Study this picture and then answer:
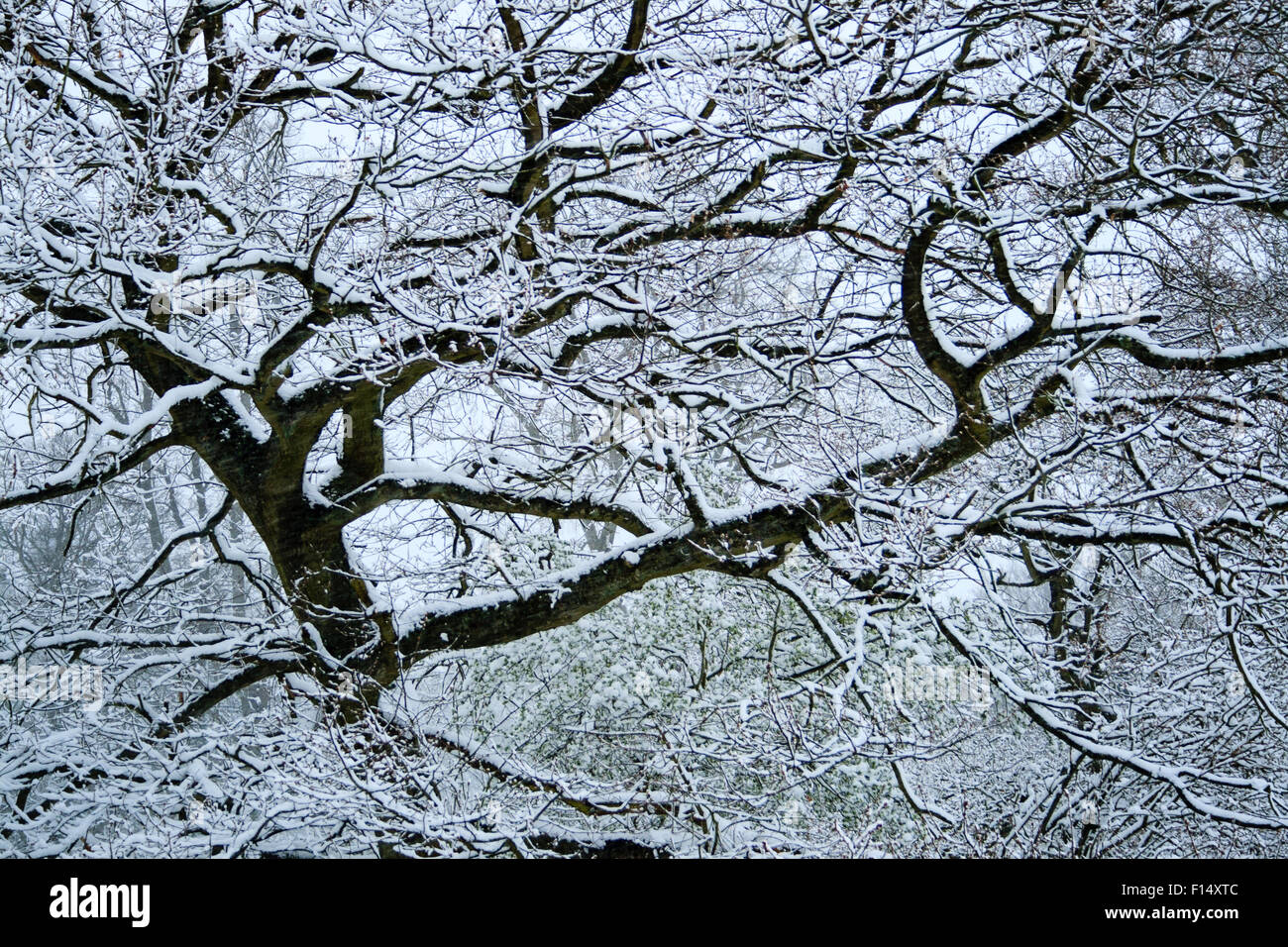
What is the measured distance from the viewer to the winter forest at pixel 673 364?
444 centimetres

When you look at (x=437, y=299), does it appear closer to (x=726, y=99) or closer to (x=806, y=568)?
(x=726, y=99)

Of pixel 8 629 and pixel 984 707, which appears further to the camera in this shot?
pixel 984 707

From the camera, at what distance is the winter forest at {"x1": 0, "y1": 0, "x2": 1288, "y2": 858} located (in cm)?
444

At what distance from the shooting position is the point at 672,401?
5352mm

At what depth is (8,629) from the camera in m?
5.73

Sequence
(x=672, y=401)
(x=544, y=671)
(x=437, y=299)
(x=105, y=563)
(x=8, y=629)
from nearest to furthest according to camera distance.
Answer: (x=437, y=299), (x=672, y=401), (x=8, y=629), (x=544, y=671), (x=105, y=563)

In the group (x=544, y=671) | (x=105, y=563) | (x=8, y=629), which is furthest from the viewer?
(x=105, y=563)

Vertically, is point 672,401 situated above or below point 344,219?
below

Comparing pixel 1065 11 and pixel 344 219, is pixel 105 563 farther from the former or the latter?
pixel 1065 11

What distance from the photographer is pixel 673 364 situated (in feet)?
17.7

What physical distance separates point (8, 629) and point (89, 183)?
2.54 m
